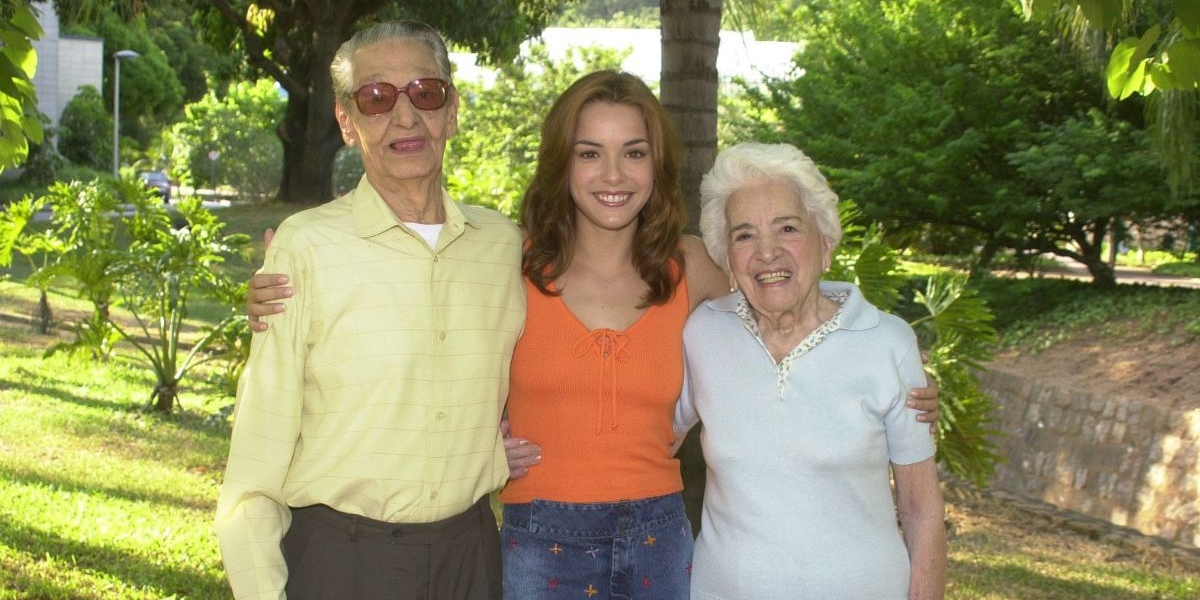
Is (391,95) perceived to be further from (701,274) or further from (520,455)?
(701,274)

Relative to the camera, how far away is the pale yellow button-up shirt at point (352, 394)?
8.84 feet

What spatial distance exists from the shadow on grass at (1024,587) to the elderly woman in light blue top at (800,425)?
3970 millimetres

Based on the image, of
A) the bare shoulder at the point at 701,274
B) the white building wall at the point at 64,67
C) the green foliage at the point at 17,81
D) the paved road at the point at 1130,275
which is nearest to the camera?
the bare shoulder at the point at 701,274

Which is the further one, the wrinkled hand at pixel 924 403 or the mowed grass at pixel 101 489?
the mowed grass at pixel 101 489

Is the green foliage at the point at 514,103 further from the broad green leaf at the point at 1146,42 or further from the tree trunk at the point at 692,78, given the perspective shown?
the broad green leaf at the point at 1146,42

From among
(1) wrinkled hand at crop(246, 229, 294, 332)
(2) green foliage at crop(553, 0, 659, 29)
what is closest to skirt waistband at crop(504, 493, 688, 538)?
(1) wrinkled hand at crop(246, 229, 294, 332)

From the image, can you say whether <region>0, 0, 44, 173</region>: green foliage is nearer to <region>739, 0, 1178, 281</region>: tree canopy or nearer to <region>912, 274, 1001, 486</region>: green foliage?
<region>912, 274, 1001, 486</region>: green foliage

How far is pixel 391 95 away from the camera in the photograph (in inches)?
113

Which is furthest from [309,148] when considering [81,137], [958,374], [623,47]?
[958,374]

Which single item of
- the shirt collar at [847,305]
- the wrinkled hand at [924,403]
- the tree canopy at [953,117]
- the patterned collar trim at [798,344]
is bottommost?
the wrinkled hand at [924,403]

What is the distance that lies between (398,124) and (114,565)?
395 centimetres

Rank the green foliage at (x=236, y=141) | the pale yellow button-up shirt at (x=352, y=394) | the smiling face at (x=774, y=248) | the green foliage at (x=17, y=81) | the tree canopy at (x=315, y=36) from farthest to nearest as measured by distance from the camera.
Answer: the green foliage at (x=236, y=141) → the tree canopy at (x=315, y=36) → the green foliage at (x=17, y=81) → the smiling face at (x=774, y=248) → the pale yellow button-up shirt at (x=352, y=394)

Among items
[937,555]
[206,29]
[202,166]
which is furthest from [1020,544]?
[202,166]

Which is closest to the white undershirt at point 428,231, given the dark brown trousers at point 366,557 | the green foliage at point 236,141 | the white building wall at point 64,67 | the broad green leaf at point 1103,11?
the dark brown trousers at point 366,557
